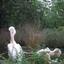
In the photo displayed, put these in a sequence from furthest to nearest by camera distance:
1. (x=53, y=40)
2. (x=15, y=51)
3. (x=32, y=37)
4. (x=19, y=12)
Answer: (x=19, y=12) → (x=53, y=40) → (x=32, y=37) → (x=15, y=51)

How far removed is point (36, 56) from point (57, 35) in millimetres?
9430

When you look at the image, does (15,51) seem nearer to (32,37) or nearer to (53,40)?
(32,37)

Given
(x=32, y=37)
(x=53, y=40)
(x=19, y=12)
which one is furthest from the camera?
(x=19, y=12)

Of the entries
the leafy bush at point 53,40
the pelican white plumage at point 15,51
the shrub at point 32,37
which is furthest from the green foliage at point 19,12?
the pelican white plumage at point 15,51

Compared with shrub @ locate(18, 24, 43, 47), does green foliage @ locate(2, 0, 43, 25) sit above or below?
above

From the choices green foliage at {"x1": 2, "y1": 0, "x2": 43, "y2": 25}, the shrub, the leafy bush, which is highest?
green foliage at {"x1": 2, "y1": 0, "x2": 43, "y2": 25}

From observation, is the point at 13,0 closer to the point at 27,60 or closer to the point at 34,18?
the point at 34,18

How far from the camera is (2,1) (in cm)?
1475

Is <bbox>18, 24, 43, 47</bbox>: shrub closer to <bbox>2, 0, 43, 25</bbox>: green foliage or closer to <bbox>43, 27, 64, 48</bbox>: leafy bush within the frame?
<bbox>43, 27, 64, 48</bbox>: leafy bush

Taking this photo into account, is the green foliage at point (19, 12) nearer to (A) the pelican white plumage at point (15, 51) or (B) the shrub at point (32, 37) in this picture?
(B) the shrub at point (32, 37)

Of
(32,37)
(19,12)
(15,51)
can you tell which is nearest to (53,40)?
(32,37)

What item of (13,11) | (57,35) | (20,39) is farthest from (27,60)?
(13,11)

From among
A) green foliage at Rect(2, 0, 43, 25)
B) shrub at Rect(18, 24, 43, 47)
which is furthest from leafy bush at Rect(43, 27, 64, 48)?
green foliage at Rect(2, 0, 43, 25)

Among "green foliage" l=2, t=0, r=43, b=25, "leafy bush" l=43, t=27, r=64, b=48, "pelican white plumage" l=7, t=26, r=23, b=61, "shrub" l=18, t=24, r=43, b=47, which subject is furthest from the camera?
"green foliage" l=2, t=0, r=43, b=25
